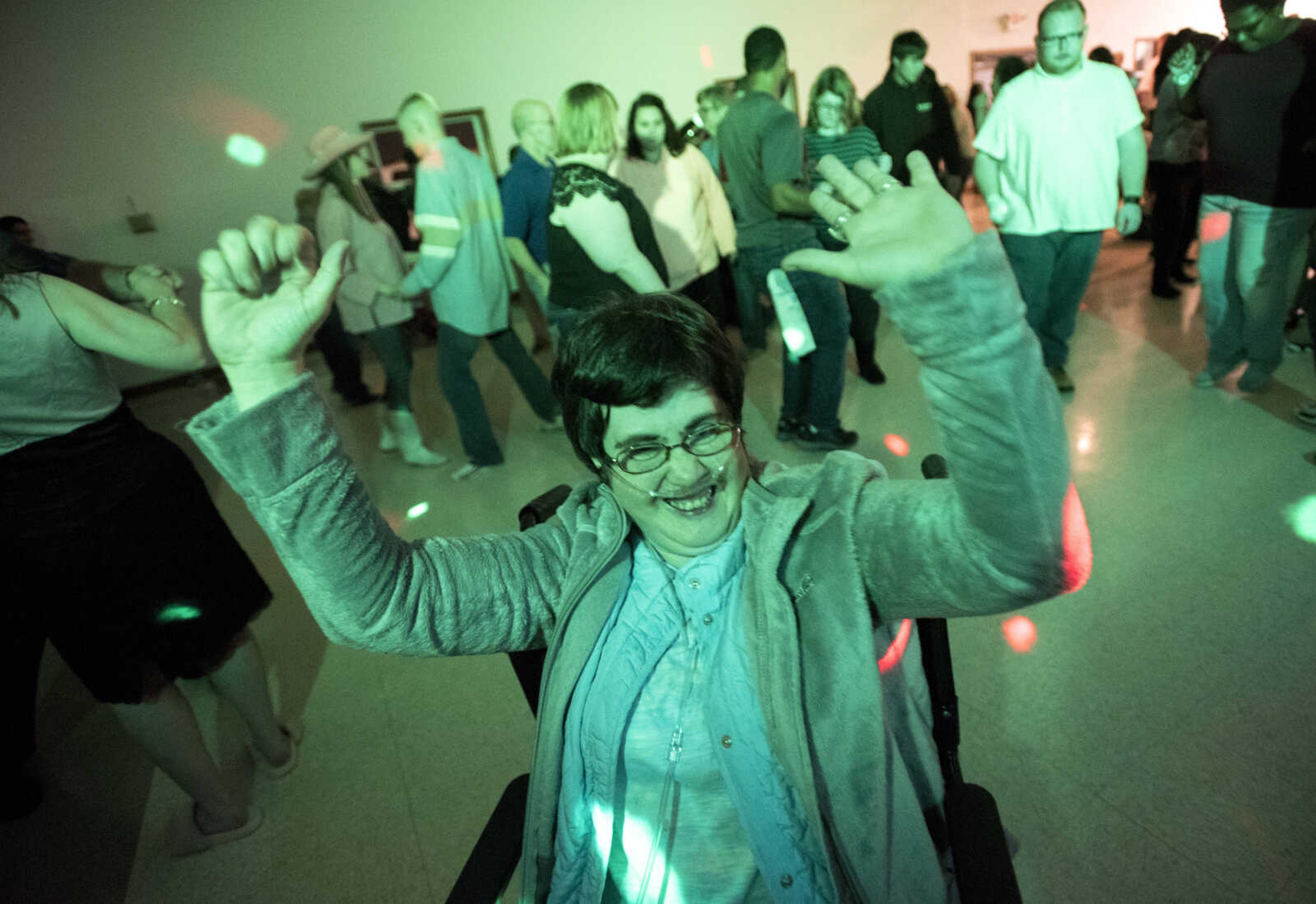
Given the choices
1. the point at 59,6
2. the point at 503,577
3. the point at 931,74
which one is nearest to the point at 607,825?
the point at 503,577

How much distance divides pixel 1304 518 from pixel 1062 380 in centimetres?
118

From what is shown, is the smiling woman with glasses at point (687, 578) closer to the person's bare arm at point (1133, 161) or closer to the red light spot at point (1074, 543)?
the red light spot at point (1074, 543)

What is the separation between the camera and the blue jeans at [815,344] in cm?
262

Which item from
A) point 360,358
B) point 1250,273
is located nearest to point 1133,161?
point 1250,273

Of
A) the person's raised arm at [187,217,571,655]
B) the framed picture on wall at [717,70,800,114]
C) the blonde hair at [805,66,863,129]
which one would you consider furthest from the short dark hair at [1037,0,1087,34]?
the framed picture on wall at [717,70,800,114]

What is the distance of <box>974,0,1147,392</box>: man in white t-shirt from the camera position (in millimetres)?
2684

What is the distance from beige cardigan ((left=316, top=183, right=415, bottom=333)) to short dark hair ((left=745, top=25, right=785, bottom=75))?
5.59ft

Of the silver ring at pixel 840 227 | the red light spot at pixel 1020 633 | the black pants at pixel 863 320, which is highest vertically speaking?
the silver ring at pixel 840 227

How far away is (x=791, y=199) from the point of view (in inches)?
101

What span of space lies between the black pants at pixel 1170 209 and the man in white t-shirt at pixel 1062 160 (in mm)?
1335

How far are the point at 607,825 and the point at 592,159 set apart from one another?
199 centimetres

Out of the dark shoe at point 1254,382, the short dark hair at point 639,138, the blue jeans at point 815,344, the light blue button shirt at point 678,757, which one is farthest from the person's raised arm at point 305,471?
the dark shoe at point 1254,382

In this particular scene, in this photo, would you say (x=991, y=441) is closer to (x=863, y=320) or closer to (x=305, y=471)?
(x=305, y=471)

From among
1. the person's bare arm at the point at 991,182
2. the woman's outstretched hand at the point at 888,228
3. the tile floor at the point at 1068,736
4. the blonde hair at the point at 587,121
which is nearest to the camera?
the woman's outstretched hand at the point at 888,228
